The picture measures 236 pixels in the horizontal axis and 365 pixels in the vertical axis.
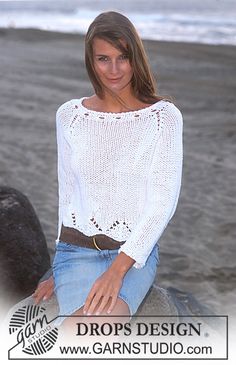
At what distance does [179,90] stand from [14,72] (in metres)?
3.63

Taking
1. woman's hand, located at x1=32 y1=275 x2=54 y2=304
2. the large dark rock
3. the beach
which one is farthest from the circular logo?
the beach

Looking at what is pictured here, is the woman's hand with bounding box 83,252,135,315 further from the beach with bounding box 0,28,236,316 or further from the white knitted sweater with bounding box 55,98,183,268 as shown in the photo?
the beach with bounding box 0,28,236,316

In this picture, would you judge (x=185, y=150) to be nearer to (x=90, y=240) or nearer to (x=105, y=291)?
(x=90, y=240)

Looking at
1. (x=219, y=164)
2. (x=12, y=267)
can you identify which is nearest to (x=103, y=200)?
(x=12, y=267)

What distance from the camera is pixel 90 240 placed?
2889 millimetres

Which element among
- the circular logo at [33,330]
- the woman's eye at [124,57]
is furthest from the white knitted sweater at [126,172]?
the circular logo at [33,330]

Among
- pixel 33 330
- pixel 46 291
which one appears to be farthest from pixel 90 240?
pixel 33 330

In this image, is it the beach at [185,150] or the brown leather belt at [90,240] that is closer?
the brown leather belt at [90,240]

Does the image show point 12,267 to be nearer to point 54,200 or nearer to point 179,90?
point 54,200

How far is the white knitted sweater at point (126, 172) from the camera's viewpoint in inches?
109

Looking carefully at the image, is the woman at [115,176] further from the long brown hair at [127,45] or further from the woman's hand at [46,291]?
the woman's hand at [46,291]

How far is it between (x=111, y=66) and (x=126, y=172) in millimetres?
418

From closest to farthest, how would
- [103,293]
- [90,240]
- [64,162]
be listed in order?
1. [103,293]
2. [90,240]
3. [64,162]

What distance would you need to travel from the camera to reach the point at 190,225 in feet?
20.2
